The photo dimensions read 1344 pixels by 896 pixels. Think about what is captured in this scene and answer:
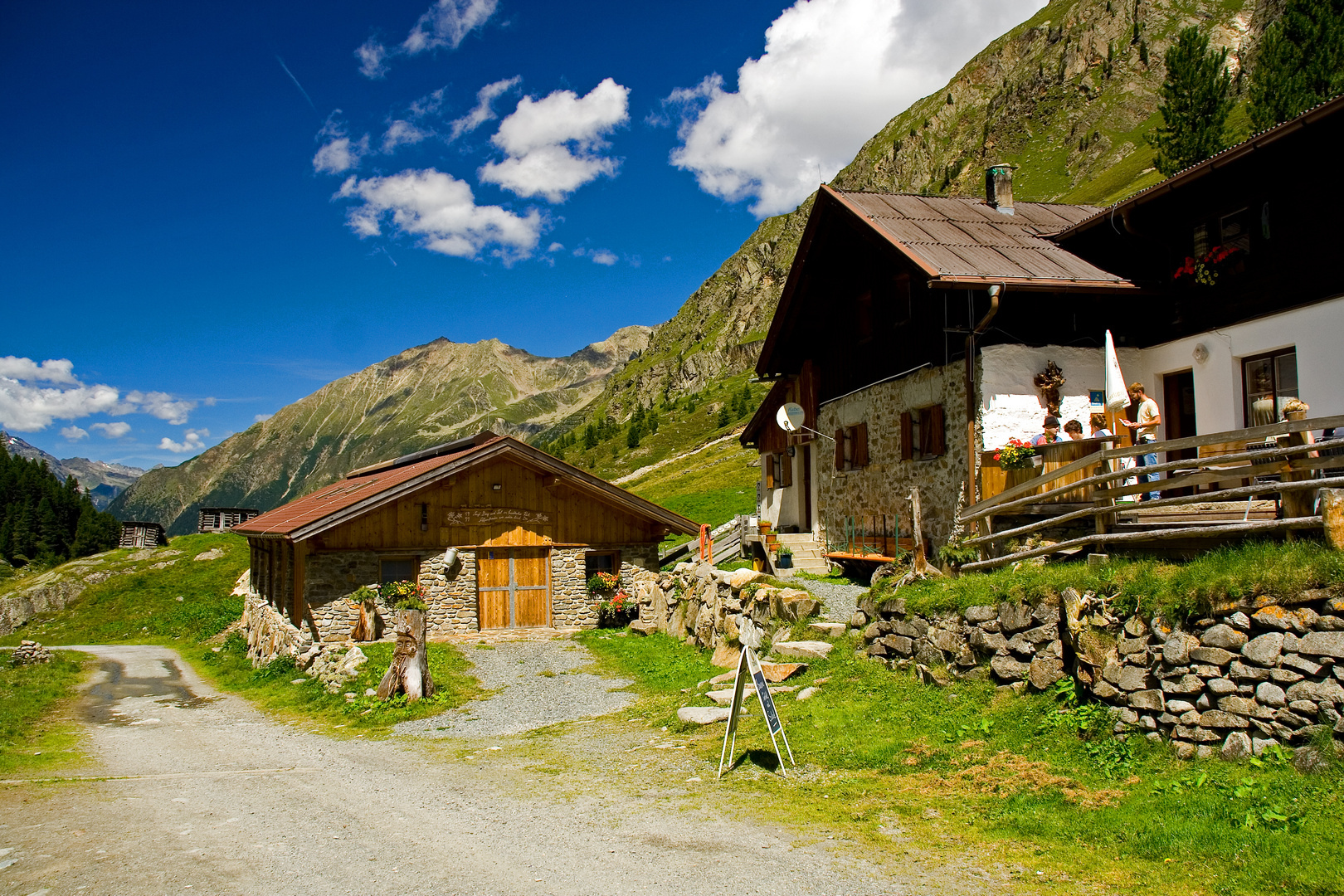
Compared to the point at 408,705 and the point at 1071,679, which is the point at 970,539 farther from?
the point at 408,705

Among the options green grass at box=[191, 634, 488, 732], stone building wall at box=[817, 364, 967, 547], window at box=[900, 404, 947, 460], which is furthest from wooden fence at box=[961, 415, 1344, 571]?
green grass at box=[191, 634, 488, 732]

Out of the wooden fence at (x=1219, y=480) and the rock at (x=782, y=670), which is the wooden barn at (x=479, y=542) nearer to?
the rock at (x=782, y=670)

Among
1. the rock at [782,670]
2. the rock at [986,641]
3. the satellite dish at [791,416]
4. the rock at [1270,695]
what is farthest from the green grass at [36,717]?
the satellite dish at [791,416]

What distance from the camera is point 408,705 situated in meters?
14.9

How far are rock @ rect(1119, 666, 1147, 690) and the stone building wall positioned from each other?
8.08 metres

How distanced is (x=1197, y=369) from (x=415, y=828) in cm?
1491

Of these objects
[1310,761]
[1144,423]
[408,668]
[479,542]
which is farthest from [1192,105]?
[408,668]

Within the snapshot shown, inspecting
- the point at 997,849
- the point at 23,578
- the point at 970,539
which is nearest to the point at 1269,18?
the point at 970,539

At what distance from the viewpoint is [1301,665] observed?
764cm

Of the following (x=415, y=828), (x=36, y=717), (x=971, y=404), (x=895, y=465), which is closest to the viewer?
(x=415, y=828)

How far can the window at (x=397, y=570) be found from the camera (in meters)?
22.3

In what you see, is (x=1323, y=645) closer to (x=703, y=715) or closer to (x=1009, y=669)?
(x=1009, y=669)

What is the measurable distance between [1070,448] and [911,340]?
5.48 m

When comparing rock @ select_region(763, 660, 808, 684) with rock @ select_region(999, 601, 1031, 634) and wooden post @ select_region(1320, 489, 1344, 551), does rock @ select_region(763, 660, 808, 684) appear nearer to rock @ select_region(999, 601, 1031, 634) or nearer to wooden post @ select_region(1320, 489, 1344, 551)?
rock @ select_region(999, 601, 1031, 634)
